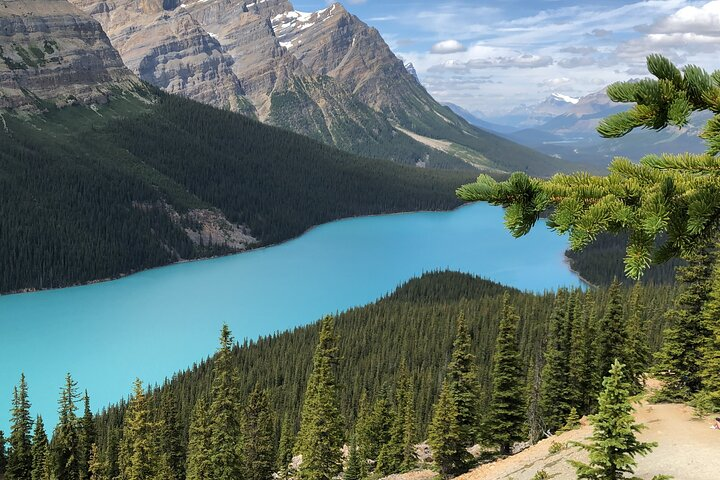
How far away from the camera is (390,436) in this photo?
55.4m

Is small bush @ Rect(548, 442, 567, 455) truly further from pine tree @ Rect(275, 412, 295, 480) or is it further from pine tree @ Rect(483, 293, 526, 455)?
pine tree @ Rect(275, 412, 295, 480)

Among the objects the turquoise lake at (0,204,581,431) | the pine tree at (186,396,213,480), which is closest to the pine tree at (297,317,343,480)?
the pine tree at (186,396,213,480)

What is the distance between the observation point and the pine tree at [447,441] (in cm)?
4272

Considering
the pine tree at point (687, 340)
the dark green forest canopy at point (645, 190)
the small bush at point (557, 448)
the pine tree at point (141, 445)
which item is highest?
the dark green forest canopy at point (645, 190)

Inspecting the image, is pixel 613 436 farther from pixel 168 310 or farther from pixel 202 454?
pixel 168 310

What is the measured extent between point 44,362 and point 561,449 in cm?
9664

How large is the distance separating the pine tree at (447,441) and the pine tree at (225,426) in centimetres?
1404

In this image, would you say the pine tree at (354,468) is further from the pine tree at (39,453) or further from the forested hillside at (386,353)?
the pine tree at (39,453)

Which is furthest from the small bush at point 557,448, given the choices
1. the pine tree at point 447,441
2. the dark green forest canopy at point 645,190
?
the dark green forest canopy at point 645,190

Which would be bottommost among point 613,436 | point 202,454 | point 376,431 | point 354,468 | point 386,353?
point 386,353

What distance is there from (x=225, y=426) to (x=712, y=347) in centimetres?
3238

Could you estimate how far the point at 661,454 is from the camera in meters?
28.2

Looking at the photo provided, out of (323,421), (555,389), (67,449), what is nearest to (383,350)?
(555,389)

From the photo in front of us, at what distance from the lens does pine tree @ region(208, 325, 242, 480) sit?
3903 centimetres
